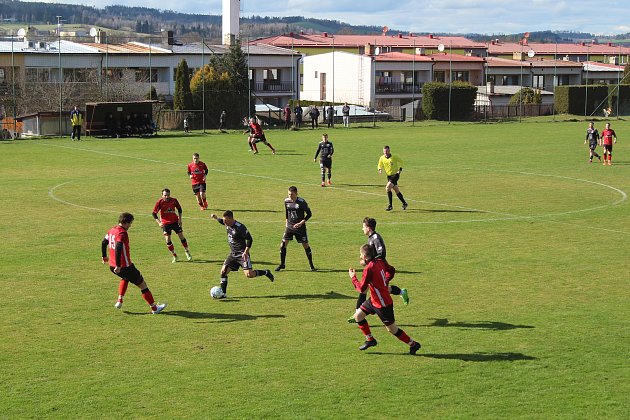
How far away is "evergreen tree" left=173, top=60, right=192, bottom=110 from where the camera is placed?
7481 cm

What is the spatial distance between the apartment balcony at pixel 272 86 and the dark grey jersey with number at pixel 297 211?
78979mm

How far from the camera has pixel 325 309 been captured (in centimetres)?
1989

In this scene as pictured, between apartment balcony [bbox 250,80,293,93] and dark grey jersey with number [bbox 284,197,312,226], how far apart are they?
7898 cm

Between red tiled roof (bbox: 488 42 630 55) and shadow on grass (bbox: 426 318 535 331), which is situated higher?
red tiled roof (bbox: 488 42 630 55)

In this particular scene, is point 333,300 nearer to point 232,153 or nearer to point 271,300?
point 271,300

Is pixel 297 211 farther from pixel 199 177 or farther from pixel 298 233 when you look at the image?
pixel 199 177

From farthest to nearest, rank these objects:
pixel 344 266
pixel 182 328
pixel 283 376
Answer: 1. pixel 344 266
2. pixel 182 328
3. pixel 283 376

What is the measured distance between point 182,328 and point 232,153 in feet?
124

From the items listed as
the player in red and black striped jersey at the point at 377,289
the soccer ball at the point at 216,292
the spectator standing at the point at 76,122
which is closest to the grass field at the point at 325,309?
the soccer ball at the point at 216,292

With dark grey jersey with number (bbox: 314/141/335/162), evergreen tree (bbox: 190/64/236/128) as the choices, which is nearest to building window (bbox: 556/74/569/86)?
evergreen tree (bbox: 190/64/236/128)

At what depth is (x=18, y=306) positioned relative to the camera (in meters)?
20.2

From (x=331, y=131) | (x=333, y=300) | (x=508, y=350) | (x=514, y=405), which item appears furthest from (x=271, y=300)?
(x=331, y=131)

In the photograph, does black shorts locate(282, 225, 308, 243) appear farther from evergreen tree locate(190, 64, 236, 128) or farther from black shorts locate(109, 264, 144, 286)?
evergreen tree locate(190, 64, 236, 128)

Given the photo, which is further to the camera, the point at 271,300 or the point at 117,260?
the point at 271,300
